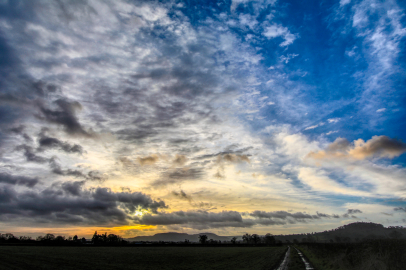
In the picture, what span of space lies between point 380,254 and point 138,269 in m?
35.6

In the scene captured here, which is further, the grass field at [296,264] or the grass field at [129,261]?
the grass field at [129,261]

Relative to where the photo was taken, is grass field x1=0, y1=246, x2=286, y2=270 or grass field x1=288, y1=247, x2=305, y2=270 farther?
grass field x1=0, y1=246, x2=286, y2=270

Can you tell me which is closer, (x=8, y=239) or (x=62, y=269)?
(x=62, y=269)

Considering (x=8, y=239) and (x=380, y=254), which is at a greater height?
(x=380, y=254)

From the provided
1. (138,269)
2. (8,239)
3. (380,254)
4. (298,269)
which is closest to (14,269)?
(138,269)

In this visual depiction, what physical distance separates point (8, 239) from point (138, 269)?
774 ft

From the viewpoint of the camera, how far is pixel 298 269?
35.8 metres

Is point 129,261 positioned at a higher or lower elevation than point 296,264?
lower

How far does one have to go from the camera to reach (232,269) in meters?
38.9

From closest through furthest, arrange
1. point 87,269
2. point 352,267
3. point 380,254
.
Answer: point 380,254 < point 352,267 < point 87,269

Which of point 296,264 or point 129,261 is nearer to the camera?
point 296,264

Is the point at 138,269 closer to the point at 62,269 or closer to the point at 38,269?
the point at 62,269

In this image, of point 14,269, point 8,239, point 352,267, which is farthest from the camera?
point 8,239

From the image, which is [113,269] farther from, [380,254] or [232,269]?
[380,254]
